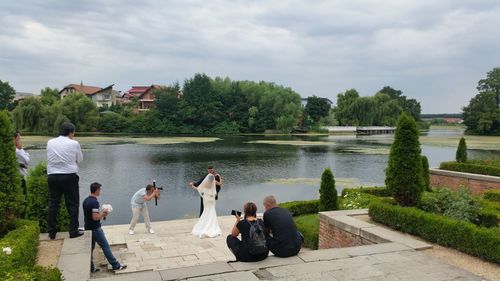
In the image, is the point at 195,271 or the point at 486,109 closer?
the point at 195,271

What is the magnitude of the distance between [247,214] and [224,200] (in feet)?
39.8

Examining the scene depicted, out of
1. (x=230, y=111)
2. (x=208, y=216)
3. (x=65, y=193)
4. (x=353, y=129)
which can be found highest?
(x=230, y=111)

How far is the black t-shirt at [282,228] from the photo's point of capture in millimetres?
5773

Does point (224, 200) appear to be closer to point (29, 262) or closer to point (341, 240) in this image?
point (341, 240)

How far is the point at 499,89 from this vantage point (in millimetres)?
75375

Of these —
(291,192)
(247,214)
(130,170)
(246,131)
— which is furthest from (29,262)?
(246,131)

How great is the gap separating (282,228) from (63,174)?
3591 millimetres

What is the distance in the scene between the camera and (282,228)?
580 centimetres

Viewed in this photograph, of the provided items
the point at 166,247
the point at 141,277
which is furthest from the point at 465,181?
the point at 141,277

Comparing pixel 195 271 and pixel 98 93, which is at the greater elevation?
pixel 98 93

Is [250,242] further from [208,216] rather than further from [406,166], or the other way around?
[208,216]

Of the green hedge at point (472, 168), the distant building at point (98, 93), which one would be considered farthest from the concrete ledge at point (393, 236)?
the distant building at point (98, 93)

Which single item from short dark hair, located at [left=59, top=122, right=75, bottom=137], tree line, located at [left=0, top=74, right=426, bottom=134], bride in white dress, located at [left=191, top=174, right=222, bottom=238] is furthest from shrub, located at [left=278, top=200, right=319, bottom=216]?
tree line, located at [left=0, top=74, right=426, bottom=134]

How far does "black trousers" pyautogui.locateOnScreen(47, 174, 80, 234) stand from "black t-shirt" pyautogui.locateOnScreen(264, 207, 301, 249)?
126 inches
